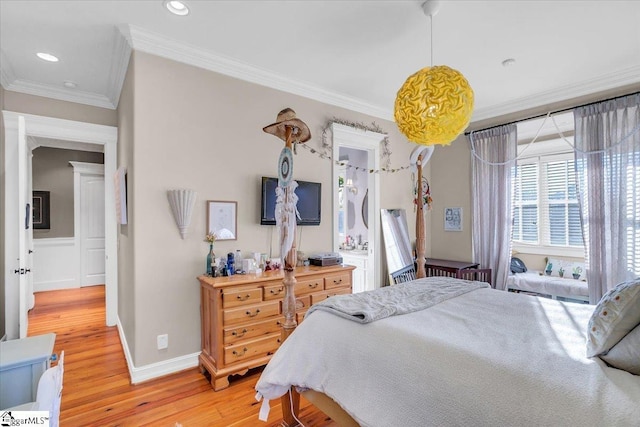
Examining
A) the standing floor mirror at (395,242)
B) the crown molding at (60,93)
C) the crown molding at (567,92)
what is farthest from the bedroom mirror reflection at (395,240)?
the crown molding at (60,93)

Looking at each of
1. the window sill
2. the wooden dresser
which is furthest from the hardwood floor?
the window sill

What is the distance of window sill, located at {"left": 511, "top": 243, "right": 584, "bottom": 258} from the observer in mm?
4184

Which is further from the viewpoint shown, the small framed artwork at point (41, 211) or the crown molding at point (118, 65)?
the small framed artwork at point (41, 211)

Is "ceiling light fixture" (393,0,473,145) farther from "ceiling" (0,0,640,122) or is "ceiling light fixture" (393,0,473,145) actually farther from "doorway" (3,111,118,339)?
"doorway" (3,111,118,339)

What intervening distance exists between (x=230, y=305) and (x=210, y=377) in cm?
67

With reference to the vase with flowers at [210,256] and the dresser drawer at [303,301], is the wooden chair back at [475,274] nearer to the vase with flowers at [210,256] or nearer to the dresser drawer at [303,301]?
the dresser drawer at [303,301]

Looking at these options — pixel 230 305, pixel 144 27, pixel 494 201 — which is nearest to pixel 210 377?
pixel 230 305

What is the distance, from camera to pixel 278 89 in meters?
3.32

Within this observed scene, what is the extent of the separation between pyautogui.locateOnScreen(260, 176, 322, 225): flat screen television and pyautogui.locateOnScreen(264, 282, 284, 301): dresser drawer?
0.70m

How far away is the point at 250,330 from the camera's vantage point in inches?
102

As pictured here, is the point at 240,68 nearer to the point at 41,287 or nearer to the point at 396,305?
the point at 396,305

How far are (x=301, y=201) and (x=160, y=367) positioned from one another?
2.02m

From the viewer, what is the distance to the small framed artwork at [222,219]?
2.85 metres

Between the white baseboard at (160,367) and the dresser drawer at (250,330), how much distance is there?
1.82 ft
